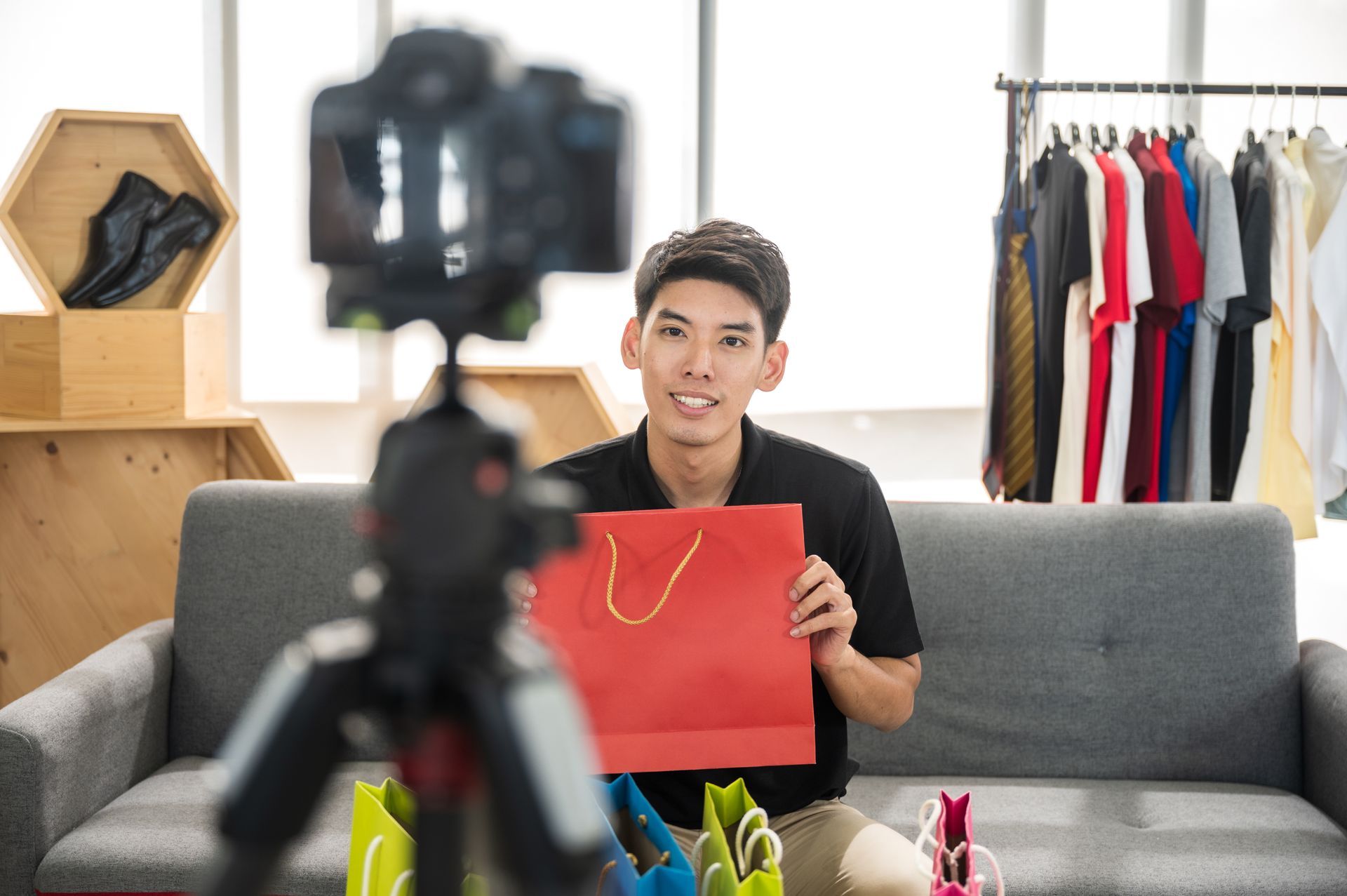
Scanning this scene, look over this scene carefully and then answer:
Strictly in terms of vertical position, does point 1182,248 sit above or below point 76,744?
above

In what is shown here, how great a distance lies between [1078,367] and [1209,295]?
346 millimetres

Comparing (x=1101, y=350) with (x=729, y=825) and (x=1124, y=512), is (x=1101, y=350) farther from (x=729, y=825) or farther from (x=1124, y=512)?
(x=729, y=825)

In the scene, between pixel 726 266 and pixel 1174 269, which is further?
pixel 1174 269

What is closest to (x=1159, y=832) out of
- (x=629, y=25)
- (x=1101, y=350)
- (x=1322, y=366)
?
(x=1101, y=350)

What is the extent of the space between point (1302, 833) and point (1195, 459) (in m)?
1.10

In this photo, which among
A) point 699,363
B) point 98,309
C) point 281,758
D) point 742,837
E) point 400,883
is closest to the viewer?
point 281,758

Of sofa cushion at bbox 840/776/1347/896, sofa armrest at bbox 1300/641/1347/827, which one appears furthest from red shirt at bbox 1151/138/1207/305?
sofa cushion at bbox 840/776/1347/896

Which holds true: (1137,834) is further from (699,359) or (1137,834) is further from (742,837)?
(699,359)

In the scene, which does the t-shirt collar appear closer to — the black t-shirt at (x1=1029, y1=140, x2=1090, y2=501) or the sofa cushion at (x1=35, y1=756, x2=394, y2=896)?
the sofa cushion at (x1=35, y1=756, x2=394, y2=896)

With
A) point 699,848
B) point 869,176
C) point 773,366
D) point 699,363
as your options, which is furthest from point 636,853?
point 869,176

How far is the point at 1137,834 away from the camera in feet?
6.34

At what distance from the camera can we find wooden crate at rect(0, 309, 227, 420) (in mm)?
2605

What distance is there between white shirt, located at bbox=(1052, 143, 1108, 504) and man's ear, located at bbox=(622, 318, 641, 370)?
152 centimetres

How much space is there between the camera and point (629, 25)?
12.1 feet
